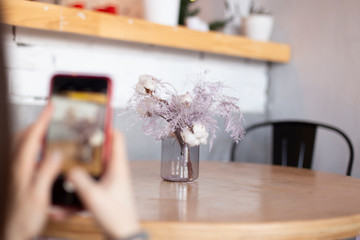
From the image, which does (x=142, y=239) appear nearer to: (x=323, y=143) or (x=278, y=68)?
(x=323, y=143)

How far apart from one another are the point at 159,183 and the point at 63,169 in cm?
64

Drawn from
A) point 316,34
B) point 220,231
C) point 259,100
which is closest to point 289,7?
point 316,34

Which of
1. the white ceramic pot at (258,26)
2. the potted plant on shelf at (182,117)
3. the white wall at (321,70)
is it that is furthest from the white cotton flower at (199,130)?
the white ceramic pot at (258,26)

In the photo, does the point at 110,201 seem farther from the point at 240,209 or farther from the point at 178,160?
the point at 178,160

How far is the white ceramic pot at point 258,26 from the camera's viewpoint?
7.95 feet

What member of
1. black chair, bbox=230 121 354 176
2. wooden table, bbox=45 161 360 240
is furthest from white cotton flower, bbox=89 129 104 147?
black chair, bbox=230 121 354 176

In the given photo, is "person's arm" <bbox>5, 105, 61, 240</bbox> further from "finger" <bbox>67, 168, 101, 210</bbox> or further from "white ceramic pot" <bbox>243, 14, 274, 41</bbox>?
"white ceramic pot" <bbox>243, 14, 274, 41</bbox>

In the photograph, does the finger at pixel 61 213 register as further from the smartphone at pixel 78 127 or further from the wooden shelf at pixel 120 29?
the wooden shelf at pixel 120 29

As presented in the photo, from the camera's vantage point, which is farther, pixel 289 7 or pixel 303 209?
pixel 289 7

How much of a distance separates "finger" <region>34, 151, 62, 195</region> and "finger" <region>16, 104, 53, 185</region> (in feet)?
0.04

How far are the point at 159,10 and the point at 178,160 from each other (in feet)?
3.33

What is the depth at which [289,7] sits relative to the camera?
2.58 meters

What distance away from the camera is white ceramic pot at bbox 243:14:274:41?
2424 mm

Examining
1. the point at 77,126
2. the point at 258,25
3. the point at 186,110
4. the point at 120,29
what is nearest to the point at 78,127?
the point at 77,126
